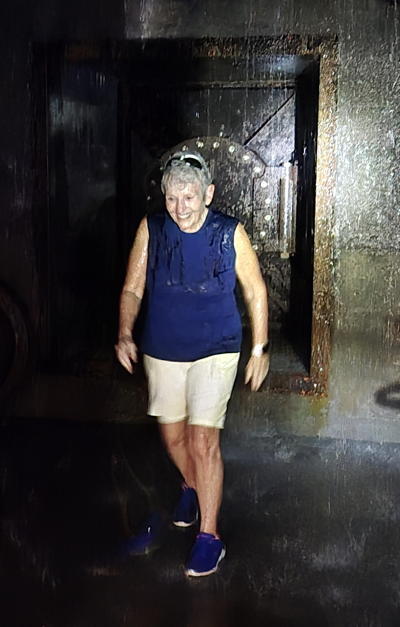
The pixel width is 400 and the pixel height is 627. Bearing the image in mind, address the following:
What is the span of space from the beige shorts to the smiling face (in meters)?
0.53

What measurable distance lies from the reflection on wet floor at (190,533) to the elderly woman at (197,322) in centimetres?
19

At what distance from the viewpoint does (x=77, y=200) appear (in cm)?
399

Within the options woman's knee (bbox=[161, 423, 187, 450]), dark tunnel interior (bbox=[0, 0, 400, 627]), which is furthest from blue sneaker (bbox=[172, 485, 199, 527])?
woman's knee (bbox=[161, 423, 187, 450])

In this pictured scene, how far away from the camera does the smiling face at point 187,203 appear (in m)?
2.56

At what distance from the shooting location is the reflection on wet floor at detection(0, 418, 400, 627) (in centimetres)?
235

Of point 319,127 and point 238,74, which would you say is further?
point 238,74

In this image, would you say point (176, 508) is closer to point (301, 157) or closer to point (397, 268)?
point (397, 268)

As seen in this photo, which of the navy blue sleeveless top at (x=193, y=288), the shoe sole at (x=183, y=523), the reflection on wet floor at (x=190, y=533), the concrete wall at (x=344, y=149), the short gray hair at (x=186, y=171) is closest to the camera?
the reflection on wet floor at (x=190, y=533)

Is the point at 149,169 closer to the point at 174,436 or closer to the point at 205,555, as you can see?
the point at 174,436

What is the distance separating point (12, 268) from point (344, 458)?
214 centimetres

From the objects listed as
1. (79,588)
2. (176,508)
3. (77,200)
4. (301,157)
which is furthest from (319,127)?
(79,588)

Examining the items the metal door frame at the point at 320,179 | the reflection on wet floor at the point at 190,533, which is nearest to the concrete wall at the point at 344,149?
the metal door frame at the point at 320,179

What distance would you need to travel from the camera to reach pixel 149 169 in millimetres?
4102

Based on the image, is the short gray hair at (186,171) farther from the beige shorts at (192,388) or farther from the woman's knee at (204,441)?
the woman's knee at (204,441)
